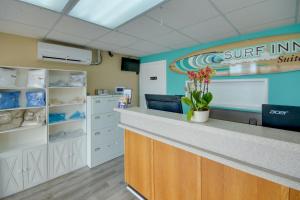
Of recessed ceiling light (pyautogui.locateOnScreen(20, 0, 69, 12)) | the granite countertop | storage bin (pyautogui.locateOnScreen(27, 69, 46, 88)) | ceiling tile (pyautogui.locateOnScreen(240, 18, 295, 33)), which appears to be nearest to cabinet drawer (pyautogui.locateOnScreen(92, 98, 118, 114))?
storage bin (pyautogui.locateOnScreen(27, 69, 46, 88))

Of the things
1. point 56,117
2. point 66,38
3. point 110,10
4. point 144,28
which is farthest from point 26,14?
point 56,117

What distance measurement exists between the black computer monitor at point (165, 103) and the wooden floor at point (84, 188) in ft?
4.48

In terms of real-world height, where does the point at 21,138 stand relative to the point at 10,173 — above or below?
above

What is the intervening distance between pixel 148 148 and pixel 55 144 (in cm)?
188

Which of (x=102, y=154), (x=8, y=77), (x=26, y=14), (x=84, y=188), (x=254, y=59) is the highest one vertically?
(x=26, y=14)

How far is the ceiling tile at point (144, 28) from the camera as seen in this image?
6.80 feet

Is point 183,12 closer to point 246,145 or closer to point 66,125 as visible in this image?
point 246,145

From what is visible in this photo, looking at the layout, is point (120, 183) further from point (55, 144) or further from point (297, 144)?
point (297, 144)

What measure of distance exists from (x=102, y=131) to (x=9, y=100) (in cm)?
158

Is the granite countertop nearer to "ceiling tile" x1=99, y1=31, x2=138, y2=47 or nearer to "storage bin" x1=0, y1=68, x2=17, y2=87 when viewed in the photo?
"ceiling tile" x1=99, y1=31, x2=138, y2=47

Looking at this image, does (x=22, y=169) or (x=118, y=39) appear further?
(x=118, y=39)

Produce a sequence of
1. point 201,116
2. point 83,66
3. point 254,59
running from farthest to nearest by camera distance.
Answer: point 83,66 < point 254,59 < point 201,116

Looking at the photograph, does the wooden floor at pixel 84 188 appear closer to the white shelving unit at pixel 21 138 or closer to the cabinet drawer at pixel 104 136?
the white shelving unit at pixel 21 138

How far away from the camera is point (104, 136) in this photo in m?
3.26
